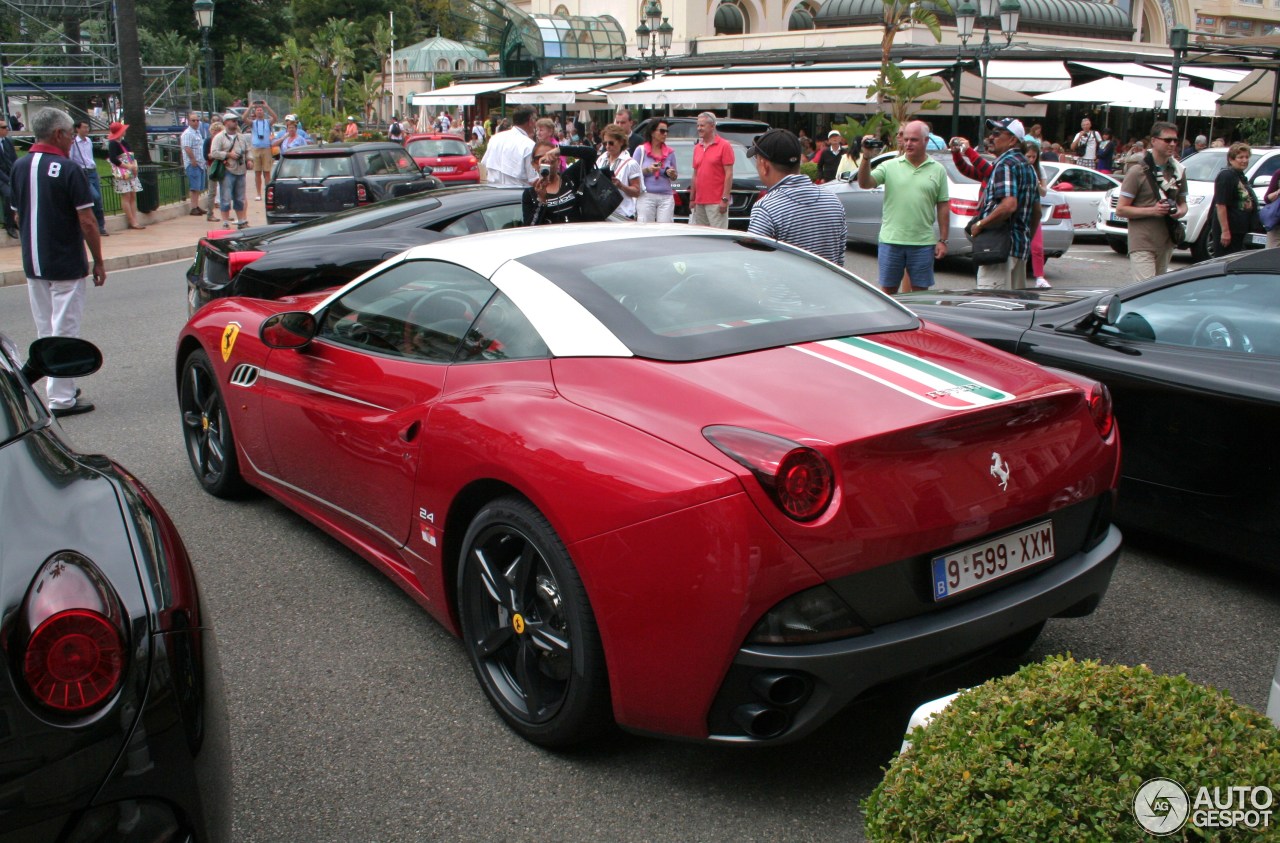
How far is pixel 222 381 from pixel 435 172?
2066 cm

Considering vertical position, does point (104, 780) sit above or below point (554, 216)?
below

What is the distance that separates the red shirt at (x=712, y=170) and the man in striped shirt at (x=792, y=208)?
17.8ft

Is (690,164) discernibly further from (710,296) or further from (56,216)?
(710,296)

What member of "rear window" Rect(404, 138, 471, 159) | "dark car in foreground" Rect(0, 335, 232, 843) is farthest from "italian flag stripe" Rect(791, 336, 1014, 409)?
"rear window" Rect(404, 138, 471, 159)

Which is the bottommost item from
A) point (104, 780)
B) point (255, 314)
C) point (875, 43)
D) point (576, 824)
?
point (576, 824)

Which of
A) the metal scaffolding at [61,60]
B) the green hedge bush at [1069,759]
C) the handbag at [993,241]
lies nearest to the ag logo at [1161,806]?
the green hedge bush at [1069,759]

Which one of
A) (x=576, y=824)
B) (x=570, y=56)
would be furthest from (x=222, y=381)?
(x=570, y=56)

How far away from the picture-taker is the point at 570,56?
178 feet

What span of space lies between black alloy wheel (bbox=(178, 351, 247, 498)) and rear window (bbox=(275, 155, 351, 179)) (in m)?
12.0

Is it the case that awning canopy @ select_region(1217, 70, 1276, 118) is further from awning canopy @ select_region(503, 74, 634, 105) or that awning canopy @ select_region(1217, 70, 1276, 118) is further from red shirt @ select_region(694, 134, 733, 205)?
red shirt @ select_region(694, 134, 733, 205)

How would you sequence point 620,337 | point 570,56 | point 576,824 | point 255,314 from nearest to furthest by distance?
point 576,824
point 620,337
point 255,314
point 570,56

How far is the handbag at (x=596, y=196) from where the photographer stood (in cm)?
859

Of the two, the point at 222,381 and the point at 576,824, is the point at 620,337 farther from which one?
the point at 222,381

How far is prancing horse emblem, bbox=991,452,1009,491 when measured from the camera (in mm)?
3006
